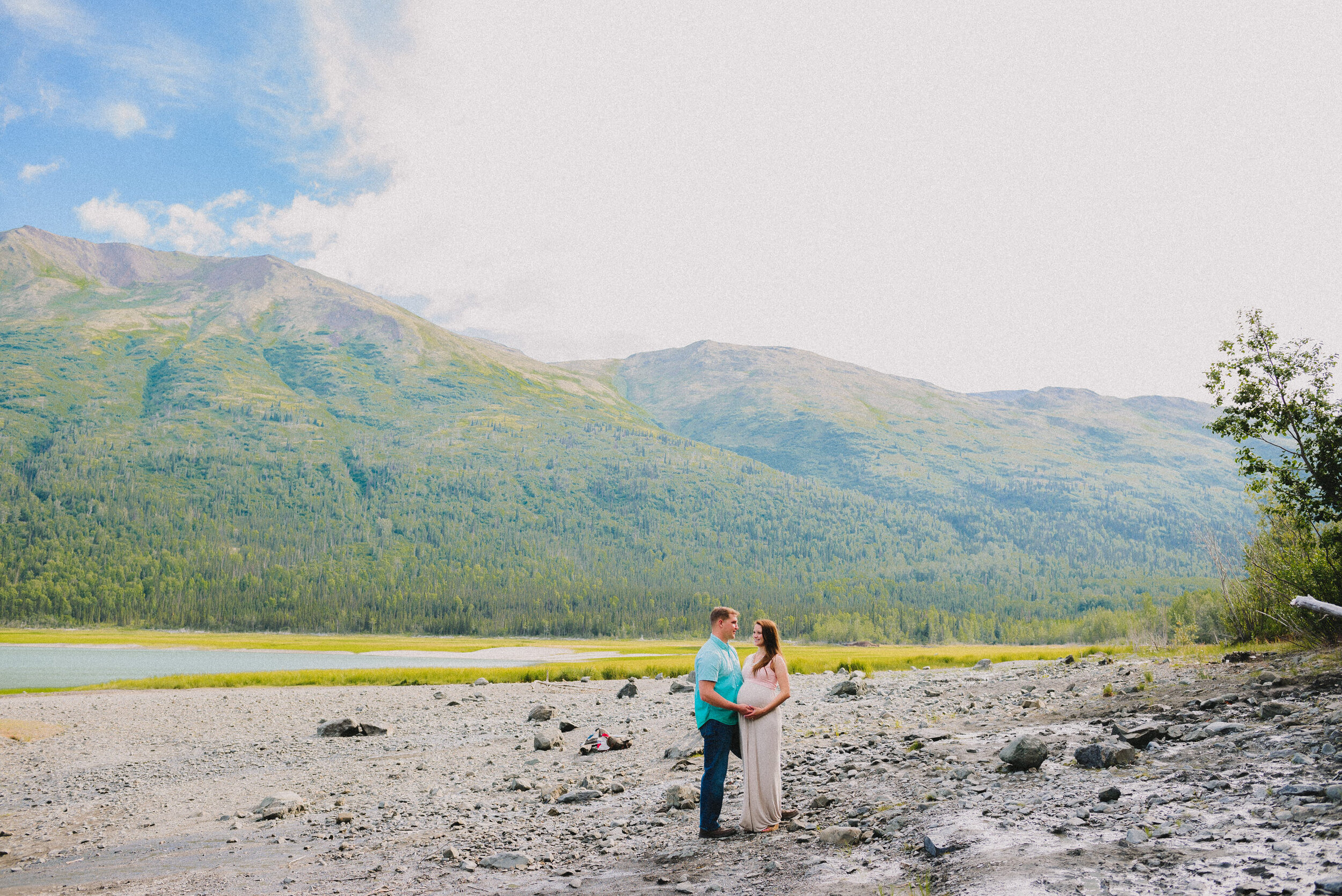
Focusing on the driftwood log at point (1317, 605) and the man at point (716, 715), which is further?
the driftwood log at point (1317, 605)

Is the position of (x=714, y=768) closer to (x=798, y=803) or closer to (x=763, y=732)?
(x=763, y=732)

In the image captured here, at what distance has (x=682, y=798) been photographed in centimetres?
1280

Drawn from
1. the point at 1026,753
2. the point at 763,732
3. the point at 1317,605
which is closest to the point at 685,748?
the point at 763,732

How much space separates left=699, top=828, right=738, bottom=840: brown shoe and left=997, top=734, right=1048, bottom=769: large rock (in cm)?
433

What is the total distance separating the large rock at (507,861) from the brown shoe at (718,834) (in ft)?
8.36

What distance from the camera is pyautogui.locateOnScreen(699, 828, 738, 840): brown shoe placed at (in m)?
10.6

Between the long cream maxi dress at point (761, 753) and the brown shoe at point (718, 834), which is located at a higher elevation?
the long cream maxi dress at point (761, 753)

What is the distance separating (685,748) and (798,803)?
562 cm

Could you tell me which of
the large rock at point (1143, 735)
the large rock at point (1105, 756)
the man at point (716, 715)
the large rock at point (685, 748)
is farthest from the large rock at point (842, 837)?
the large rock at point (685, 748)

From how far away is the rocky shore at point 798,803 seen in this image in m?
7.93

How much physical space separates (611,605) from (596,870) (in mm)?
178093

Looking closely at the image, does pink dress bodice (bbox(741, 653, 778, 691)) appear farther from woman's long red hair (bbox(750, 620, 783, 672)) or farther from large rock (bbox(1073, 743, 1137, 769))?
large rock (bbox(1073, 743, 1137, 769))

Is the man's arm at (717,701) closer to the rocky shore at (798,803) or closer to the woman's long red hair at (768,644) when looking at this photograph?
the woman's long red hair at (768,644)

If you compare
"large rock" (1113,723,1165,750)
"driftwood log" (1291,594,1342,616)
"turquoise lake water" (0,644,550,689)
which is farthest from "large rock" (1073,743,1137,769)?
"turquoise lake water" (0,644,550,689)
